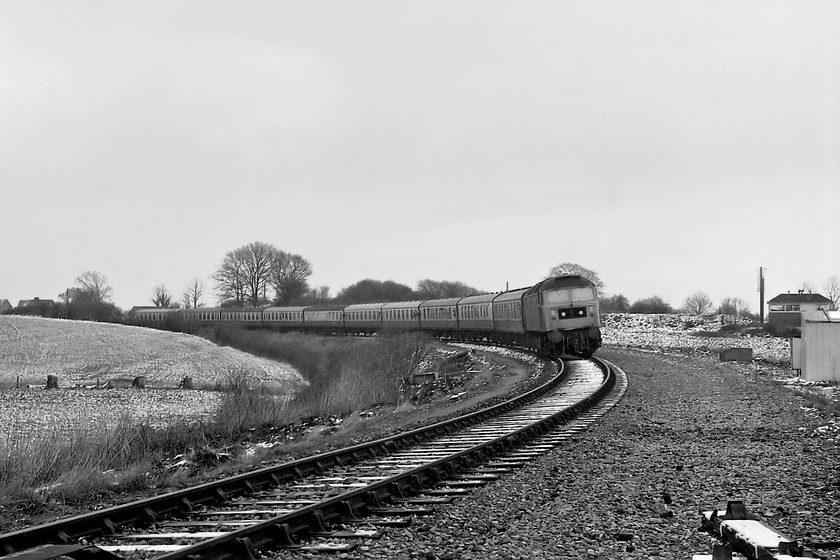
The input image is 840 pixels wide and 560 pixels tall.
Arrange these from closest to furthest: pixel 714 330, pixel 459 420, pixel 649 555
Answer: pixel 649 555, pixel 459 420, pixel 714 330

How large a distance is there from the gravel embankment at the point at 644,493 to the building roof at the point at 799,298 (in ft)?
298

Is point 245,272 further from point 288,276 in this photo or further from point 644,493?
point 644,493

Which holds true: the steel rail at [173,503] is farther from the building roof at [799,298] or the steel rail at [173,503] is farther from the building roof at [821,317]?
the building roof at [799,298]

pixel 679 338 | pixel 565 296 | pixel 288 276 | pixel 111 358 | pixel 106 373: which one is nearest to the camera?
pixel 565 296

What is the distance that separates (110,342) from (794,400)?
4117cm

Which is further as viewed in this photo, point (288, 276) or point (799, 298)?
point (288, 276)

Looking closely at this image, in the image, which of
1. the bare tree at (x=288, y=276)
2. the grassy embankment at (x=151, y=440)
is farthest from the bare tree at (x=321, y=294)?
the grassy embankment at (x=151, y=440)

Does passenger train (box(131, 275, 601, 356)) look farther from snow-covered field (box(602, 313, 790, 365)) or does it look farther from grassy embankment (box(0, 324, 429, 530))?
snow-covered field (box(602, 313, 790, 365))

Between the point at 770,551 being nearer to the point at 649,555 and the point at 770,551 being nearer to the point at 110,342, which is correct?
the point at 649,555

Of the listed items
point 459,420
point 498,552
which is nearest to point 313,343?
point 459,420

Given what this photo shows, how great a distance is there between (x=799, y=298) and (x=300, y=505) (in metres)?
103

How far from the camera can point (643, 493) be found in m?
8.00

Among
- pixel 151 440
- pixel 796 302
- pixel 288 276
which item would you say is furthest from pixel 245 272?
pixel 151 440

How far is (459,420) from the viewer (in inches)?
568
